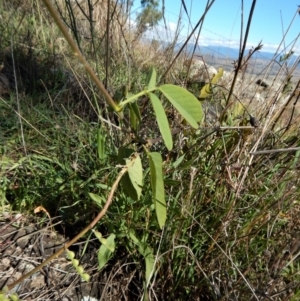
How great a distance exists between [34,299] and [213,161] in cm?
65

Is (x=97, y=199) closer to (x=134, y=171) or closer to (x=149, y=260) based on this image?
(x=149, y=260)

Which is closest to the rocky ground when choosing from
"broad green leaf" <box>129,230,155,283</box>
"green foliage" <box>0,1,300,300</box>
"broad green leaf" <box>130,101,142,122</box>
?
"green foliage" <box>0,1,300,300</box>

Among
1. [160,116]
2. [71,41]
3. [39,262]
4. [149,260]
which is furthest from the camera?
[39,262]

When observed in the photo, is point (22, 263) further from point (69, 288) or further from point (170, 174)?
point (170, 174)

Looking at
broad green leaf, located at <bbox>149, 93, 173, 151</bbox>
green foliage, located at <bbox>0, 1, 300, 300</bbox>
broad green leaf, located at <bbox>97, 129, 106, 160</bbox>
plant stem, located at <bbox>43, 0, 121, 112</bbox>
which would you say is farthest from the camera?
broad green leaf, located at <bbox>97, 129, 106, 160</bbox>

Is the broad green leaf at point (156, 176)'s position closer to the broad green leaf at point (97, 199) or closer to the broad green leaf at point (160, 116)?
the broad green leaf at point (160, 116)

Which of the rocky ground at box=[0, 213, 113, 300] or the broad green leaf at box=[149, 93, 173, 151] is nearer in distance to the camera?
the broad green leaf at box=[149, 93, 173, 151]

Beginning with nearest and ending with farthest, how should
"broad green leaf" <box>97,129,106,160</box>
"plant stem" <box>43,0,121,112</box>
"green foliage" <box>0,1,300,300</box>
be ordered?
1. "plant stem" <box>43,0,121,112</box>
2. "green foliage" <box>0,1,300,300</box>
3. "broad green leaf" <box>97,129,106,160</box>

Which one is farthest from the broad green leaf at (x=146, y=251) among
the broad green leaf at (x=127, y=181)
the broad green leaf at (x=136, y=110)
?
→ the broad green leaf at (x=136, y=110)

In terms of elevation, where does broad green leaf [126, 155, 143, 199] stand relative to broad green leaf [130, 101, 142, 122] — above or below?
below

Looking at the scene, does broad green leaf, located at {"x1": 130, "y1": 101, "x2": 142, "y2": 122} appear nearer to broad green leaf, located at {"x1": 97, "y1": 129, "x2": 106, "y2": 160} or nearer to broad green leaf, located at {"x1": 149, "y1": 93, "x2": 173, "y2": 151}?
broad green leaf, located at {"x1": 149, "y1": 93, "x2": 173, "y2": 151}

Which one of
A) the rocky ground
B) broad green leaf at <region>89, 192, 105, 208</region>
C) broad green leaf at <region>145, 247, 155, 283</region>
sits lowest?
the rocky ground

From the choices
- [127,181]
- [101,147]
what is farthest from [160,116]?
[101,147]

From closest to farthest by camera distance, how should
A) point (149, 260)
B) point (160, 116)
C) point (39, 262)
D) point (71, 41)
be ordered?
point (71, 41)
point (160, 116)
point (149, 260)
point (39, 262)
